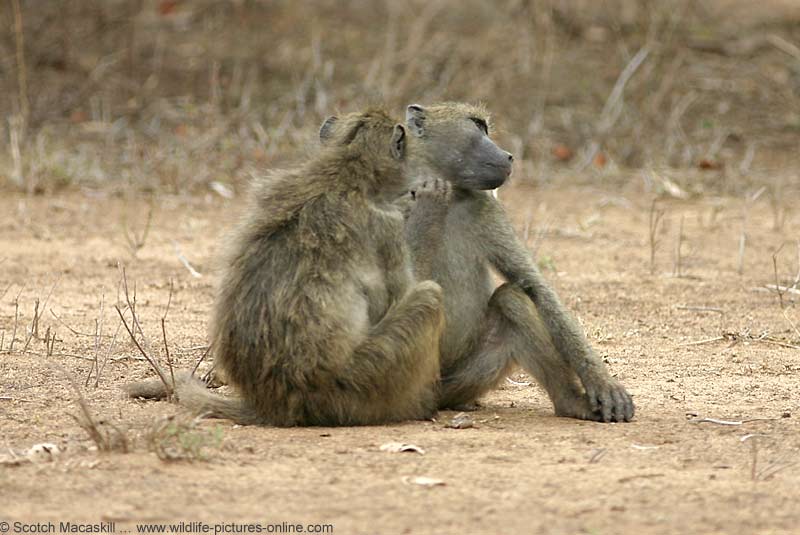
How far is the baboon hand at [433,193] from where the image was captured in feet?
16.1

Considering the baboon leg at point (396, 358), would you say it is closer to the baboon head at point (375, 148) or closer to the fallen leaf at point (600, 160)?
the baboon head at point (375, 148)

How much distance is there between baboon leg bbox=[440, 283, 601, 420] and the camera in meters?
4.93

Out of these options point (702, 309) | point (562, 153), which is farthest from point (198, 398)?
point (562, 153)

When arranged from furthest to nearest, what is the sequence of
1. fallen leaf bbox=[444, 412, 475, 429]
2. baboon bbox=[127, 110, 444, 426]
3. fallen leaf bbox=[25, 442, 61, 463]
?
fallen leaf bbox=[444, 412, 475, 429]
baboon bbox=[127, 110, 444, 426]
fallen leaf bbox=[25, 442, 61, 463]

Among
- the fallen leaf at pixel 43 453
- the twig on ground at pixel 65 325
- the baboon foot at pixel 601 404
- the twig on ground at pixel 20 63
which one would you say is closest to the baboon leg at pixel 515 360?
the baboon foot at pixel 601 404

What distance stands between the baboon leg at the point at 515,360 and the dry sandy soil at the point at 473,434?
0.33 ft

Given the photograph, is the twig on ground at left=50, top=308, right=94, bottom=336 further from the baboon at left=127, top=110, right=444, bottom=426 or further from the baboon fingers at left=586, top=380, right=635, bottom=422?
the baboon fingers at left=586, top=380, right=635, bottom=422

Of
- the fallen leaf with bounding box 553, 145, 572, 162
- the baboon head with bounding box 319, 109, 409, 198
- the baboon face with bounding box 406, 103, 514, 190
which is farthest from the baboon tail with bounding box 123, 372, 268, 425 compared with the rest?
the fallen leaf with bounding box 553, 145, 572, 162

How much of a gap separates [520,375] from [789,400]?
1.27 m

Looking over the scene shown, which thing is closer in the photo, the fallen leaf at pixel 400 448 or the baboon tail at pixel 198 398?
the fallen leaf at pixel 400 448

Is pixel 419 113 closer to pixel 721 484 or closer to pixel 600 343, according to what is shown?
pixel 600 343

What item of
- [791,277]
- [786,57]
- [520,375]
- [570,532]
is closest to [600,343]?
[520,375]

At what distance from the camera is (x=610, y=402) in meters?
4.81

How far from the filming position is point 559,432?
181 inches
